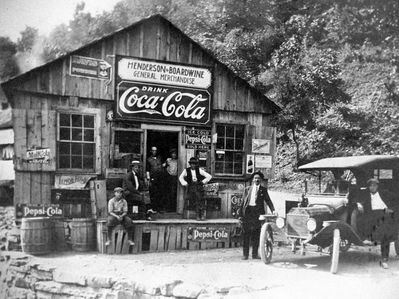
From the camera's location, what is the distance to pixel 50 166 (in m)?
8.88

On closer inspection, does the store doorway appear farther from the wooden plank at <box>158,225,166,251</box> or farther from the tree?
the tree

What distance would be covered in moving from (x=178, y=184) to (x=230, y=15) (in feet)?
12.7

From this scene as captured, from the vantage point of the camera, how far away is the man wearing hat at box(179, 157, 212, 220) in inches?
392

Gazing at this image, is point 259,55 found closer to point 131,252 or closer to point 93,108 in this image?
point 93,108

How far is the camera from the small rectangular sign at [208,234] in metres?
9.45

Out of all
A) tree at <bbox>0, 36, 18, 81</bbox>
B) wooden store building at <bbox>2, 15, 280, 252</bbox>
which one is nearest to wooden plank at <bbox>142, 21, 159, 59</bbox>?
wooden store building at <bbox>2, 15, 280, 252</bbox>

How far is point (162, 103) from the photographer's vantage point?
992cm

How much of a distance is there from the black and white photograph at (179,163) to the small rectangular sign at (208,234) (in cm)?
2

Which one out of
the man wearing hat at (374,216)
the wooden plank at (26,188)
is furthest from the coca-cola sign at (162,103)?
the man wearing hat at (374,216)

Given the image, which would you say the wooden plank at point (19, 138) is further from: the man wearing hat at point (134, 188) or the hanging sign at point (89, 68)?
the man wearing hat at point (134, 188)

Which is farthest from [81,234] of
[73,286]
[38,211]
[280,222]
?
[280,222]

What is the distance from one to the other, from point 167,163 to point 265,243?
3.27 meters

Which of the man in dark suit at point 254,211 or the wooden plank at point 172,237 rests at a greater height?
the man in dark suit at point 254,211

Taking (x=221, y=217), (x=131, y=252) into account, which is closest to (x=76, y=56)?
(x=131, y=252)
